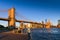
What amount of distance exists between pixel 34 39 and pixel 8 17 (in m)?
41.0

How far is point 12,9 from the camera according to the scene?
47.8 metres

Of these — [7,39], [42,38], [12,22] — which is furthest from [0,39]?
[12,22]

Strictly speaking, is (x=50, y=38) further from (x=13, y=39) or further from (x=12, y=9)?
(x=12, y=9)

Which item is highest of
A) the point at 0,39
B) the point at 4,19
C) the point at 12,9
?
the point at 12,9

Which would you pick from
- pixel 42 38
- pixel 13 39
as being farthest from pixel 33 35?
pixel 13 39

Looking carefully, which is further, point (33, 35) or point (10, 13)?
point (10, 13)

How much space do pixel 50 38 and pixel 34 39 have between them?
3.19 feet

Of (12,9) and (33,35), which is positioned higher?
(12,9)

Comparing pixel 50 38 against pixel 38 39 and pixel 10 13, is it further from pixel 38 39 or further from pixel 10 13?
pixel 10 13

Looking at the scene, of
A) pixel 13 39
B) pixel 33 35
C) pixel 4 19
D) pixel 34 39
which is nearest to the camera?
pixel 34 39

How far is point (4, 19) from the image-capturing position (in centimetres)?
4700

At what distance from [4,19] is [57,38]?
39405 mm

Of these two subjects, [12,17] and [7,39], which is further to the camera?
[12,17]

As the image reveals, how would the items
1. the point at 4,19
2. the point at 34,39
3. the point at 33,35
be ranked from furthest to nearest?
1. the point at 4,19
2. the point at 33,35
3. the point at 34,39
